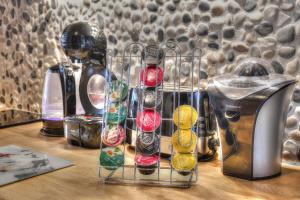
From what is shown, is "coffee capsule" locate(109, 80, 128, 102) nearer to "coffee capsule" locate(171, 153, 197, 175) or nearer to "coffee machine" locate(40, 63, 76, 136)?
"coffee capsule" locate(171, 153, 197, 175)

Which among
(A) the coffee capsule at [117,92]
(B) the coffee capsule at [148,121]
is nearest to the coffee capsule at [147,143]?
(B) the coffee capsule at [148,121]

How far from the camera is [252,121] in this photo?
91 cm

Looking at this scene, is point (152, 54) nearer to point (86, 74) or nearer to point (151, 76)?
point (151, 76)

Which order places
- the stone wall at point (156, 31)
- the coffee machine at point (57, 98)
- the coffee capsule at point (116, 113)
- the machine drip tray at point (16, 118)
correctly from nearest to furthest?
the coffee capsule at point (116, 113), the stone wall at point (156, 31), the coffee machine at point (57, 98), the machine drip tray at point (16, 118)

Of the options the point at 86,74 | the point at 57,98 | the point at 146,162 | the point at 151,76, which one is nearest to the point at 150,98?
the point at 151,76

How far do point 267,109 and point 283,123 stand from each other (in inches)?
3.4

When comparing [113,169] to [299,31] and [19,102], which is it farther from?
[19,102]

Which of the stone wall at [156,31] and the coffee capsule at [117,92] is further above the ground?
the stone wall at [156,31]

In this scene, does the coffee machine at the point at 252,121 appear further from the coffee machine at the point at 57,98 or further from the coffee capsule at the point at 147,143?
the coffee machine at the point at 57,98

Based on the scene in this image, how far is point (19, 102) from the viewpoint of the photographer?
6.75 feet

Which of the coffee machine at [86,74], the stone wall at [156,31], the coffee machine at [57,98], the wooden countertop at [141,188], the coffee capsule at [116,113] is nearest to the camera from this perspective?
the wooden countertop at [141,188]

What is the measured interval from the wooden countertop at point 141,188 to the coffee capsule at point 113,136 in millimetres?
106

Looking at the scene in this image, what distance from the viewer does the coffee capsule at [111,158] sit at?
0.93 meters

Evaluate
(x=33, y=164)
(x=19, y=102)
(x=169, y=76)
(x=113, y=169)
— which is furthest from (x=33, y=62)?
(x=113, y=169)
